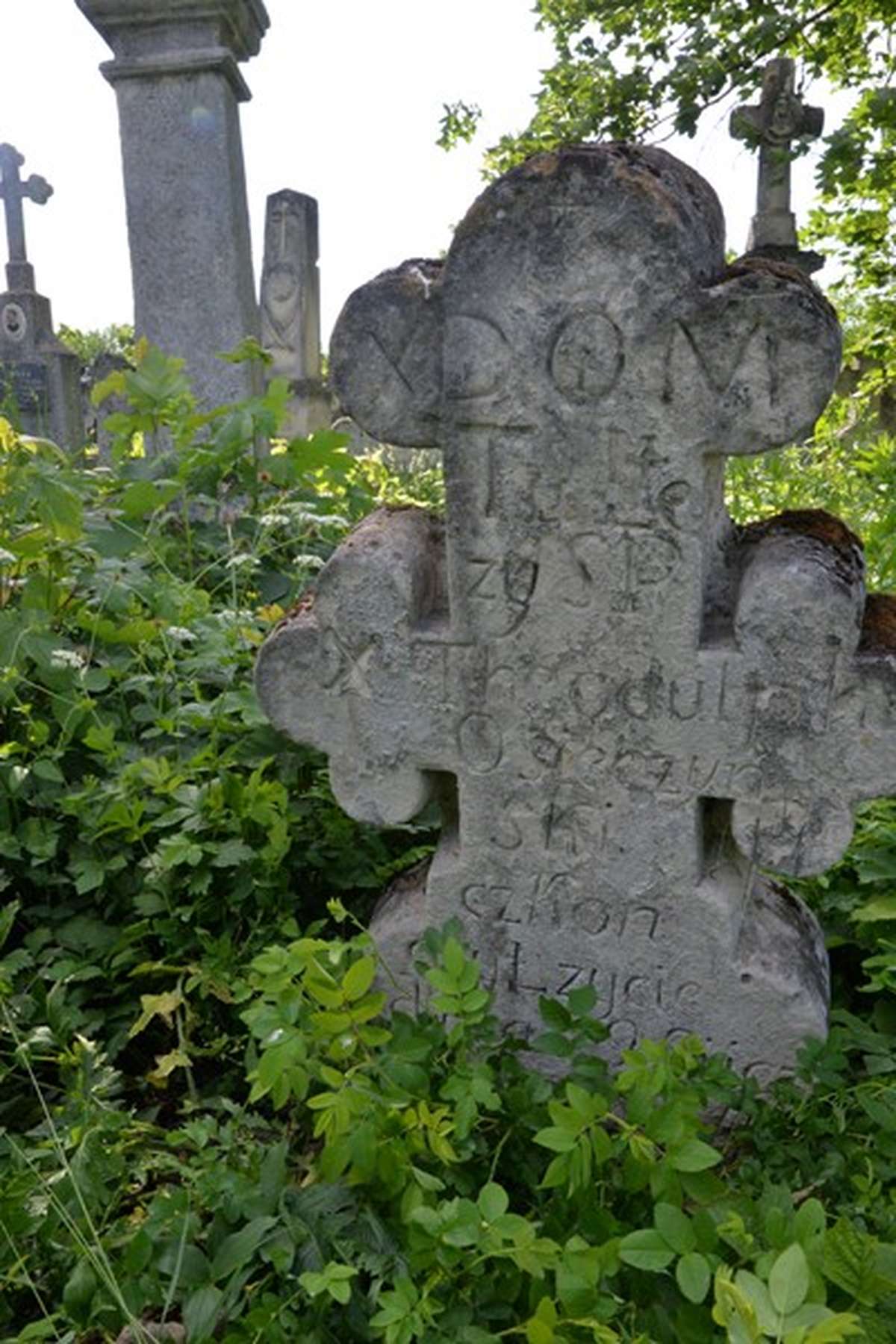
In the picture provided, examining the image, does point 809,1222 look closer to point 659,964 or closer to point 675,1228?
point 675,1228

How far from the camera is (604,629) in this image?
1986 millimetres

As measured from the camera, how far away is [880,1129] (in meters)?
1.78

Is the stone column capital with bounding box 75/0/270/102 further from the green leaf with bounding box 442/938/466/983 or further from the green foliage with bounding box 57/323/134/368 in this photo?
the green foliage with bounding box 57/323/134/368

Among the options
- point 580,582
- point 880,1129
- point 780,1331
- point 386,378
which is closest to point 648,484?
point 580,582

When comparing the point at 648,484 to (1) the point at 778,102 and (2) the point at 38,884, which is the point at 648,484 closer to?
(2) the point at 38,884

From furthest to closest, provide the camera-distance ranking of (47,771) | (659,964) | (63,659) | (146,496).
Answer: (146,496), (63,659), (47,771), (659,964)

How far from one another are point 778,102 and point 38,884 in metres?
7.60

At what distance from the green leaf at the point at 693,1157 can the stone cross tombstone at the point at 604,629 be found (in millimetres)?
548

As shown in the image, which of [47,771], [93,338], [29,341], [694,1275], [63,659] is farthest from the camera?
[93,338]

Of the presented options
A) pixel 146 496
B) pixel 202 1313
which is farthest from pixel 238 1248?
pixel 146 496

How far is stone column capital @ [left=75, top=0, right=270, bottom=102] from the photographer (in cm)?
520

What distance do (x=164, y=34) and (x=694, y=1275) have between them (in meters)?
5.55

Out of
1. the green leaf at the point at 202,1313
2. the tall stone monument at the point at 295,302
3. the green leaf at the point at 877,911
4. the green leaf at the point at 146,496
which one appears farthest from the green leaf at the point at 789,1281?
the tall stone monument at the point at 295,302

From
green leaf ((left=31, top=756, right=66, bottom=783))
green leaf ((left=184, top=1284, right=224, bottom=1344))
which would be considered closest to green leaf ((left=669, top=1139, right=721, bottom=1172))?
green leaf ((left=184, top=1284, right=224, bottom=1344))
